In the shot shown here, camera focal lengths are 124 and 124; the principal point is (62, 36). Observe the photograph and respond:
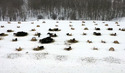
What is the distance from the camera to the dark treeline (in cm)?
1494

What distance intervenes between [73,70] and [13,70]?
113 cm

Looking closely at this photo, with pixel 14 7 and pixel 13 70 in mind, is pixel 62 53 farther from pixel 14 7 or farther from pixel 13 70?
pixel 14 7

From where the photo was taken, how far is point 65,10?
1780 cm

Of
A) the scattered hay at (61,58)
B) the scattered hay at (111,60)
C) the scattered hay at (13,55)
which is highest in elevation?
the scattered hay at (13,55)

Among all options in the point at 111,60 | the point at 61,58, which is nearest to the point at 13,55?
the point at 61,58

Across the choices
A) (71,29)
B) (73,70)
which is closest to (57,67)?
(73,70)

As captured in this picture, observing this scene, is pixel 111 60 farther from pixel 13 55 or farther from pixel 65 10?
pixel 65 10

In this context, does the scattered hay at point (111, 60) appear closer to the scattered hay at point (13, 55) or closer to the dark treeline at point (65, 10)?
the scattered hay at point (13, 55)

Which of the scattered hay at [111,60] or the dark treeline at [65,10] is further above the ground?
the dark treeline at [65,10]

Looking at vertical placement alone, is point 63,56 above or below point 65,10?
below

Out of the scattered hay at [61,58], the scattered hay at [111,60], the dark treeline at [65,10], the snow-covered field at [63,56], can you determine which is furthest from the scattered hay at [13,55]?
the dark treeline at [65,10]

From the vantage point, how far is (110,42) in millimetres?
3488

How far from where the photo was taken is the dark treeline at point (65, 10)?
49.0ft

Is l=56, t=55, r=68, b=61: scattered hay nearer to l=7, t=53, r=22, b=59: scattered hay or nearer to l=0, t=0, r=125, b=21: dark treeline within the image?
l=7, t=53, r=22, b=59: scattered hay
